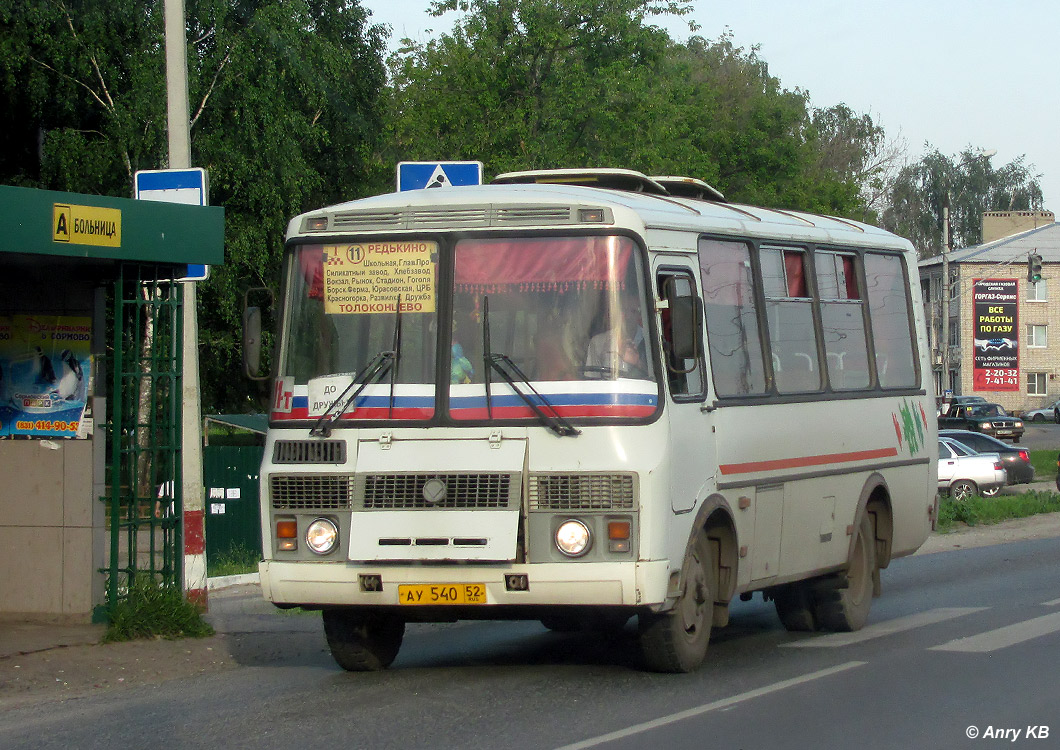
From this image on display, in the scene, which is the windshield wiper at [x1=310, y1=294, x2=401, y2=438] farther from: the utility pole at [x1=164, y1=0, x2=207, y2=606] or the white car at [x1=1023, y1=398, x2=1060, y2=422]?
the white car at [x1=1023, y1=398, x2=1060, y2=422]

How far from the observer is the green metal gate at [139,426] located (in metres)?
10.6

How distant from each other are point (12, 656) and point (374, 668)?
250cm

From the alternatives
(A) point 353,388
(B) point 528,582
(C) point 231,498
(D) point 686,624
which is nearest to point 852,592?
(D) point 686,624

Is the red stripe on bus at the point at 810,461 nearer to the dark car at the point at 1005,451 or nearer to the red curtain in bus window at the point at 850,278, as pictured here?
the red curtain in bus window at the point at 850,278

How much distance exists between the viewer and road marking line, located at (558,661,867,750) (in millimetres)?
6691

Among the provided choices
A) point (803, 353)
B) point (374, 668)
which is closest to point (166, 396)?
point (374, 668)

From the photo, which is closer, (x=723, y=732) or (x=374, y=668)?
(x=723, y=732)

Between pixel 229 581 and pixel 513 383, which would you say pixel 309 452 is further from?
pixel 229 581

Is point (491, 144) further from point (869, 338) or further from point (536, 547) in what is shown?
point (536, 547)

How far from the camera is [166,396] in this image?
11.2 meters

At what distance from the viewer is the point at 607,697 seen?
7887mm

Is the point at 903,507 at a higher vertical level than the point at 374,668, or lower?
higher

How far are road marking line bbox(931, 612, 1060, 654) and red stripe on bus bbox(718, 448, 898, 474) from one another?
1472mm

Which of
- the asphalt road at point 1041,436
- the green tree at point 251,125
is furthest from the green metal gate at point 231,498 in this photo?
the asphalt road at point 1041,436
